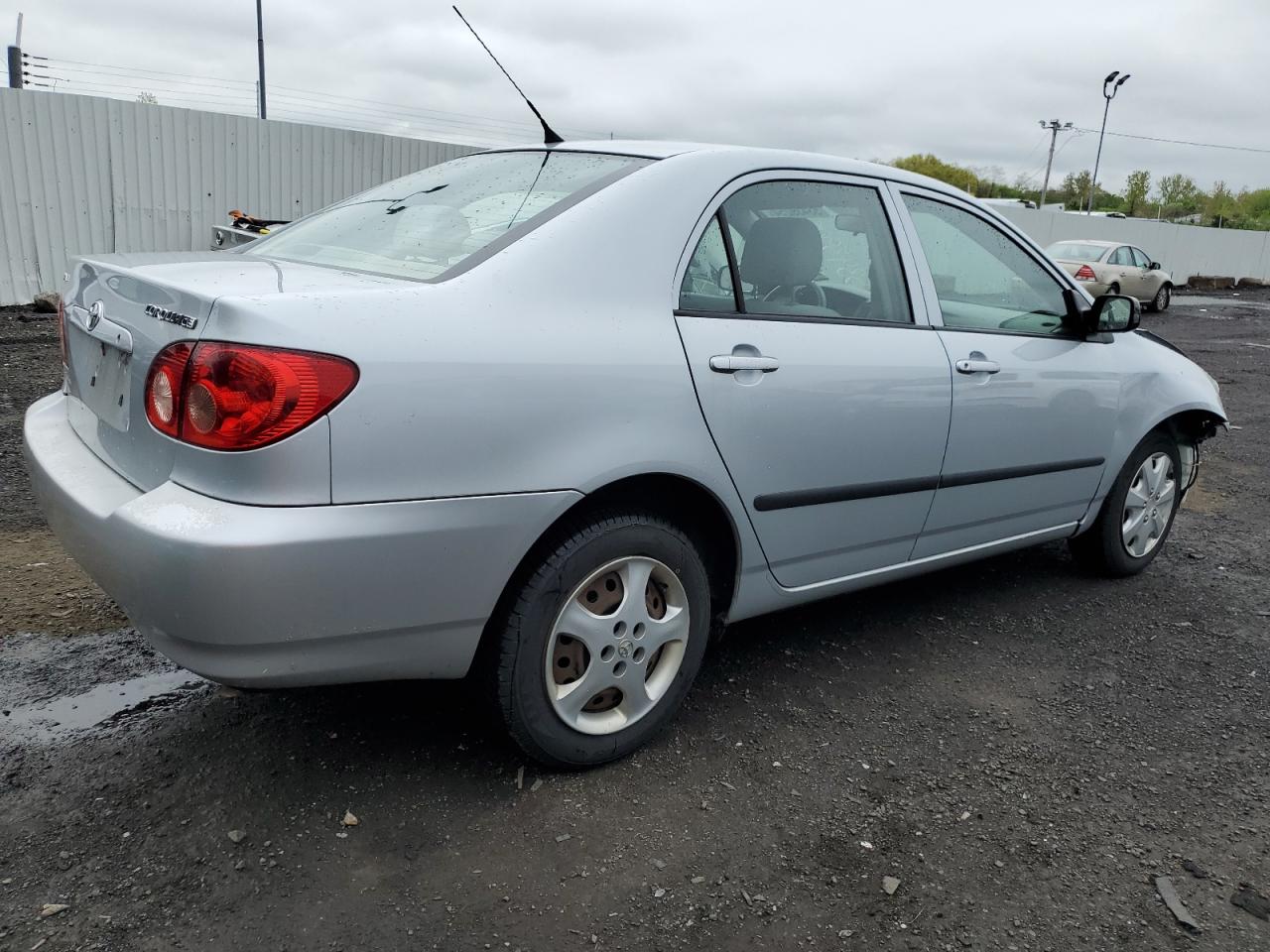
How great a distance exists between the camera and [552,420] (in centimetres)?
231

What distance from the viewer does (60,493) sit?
2.41 metres

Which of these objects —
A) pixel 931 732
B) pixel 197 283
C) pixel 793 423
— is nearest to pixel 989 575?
pixel 931 732

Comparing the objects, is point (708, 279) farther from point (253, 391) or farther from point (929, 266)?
point (253, 391)

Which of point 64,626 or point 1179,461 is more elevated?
point 1179,461

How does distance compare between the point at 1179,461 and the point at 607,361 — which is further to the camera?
the point at 1179,461

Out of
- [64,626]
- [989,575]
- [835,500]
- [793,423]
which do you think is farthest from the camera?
[989,575]

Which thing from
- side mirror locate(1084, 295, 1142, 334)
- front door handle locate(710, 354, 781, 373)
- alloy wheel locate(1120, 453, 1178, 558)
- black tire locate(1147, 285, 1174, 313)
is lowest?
black tire locate(1147, 285, 1174, 313)

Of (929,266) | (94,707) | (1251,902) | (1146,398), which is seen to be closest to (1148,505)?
(1146,398)

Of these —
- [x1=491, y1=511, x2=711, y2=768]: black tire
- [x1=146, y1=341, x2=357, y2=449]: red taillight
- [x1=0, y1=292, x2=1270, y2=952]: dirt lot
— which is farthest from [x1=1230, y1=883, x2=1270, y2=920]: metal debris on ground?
[x1=146, y1=341, x2=357, y2=449]: red taillight

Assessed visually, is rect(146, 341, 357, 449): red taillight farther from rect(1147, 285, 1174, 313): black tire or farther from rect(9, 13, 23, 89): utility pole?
rect(1147, 285, 1174, 313): black tire

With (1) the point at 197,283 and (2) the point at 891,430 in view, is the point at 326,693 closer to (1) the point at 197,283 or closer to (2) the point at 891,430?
(1) the point at 197,283

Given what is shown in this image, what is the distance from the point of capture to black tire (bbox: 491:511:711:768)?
94.8 inches

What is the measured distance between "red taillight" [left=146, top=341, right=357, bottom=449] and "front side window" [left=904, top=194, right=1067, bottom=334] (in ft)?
6.99

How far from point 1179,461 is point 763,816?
3.04 metres
